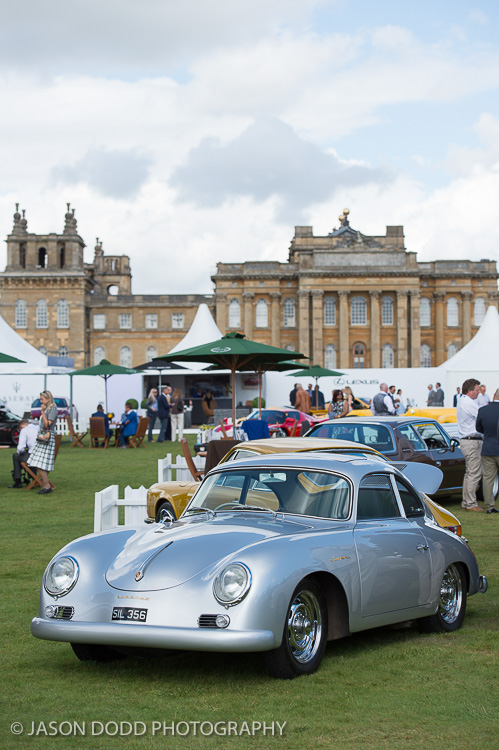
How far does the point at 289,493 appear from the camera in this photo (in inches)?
246

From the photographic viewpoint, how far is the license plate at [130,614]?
16.8ft

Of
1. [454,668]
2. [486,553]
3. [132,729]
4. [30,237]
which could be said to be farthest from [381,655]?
[30,237]

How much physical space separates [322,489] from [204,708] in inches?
77.0

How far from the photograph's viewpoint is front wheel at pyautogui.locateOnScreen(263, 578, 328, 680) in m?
5.19

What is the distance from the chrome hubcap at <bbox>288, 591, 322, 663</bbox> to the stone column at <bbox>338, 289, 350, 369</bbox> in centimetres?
7977

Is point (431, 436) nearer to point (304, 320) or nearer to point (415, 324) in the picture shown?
point (304, 320)

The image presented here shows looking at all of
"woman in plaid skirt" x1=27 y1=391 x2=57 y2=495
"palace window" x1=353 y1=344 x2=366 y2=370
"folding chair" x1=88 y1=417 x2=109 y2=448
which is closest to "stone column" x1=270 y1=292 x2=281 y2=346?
"palace window" x1=353 y1=344 x2=366 y2=370

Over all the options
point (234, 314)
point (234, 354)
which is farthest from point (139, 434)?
point (234, 314)

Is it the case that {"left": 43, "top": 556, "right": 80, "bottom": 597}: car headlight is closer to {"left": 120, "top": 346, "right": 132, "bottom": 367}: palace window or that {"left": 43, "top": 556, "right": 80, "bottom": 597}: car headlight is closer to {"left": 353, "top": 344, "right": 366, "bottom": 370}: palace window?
{"left": 353, "top": 344, "right": 366, "bottom": 370}: palace window

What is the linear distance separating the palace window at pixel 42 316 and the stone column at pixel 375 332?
32.3 m

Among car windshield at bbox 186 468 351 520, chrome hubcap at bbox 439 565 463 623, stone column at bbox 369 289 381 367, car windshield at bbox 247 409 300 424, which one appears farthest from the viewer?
stone column at bbox 369 289 381 367

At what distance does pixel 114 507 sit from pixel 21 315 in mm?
81420

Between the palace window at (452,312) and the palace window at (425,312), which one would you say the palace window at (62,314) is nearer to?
the palace window at (425,312)

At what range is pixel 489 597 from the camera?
25.3 feet
